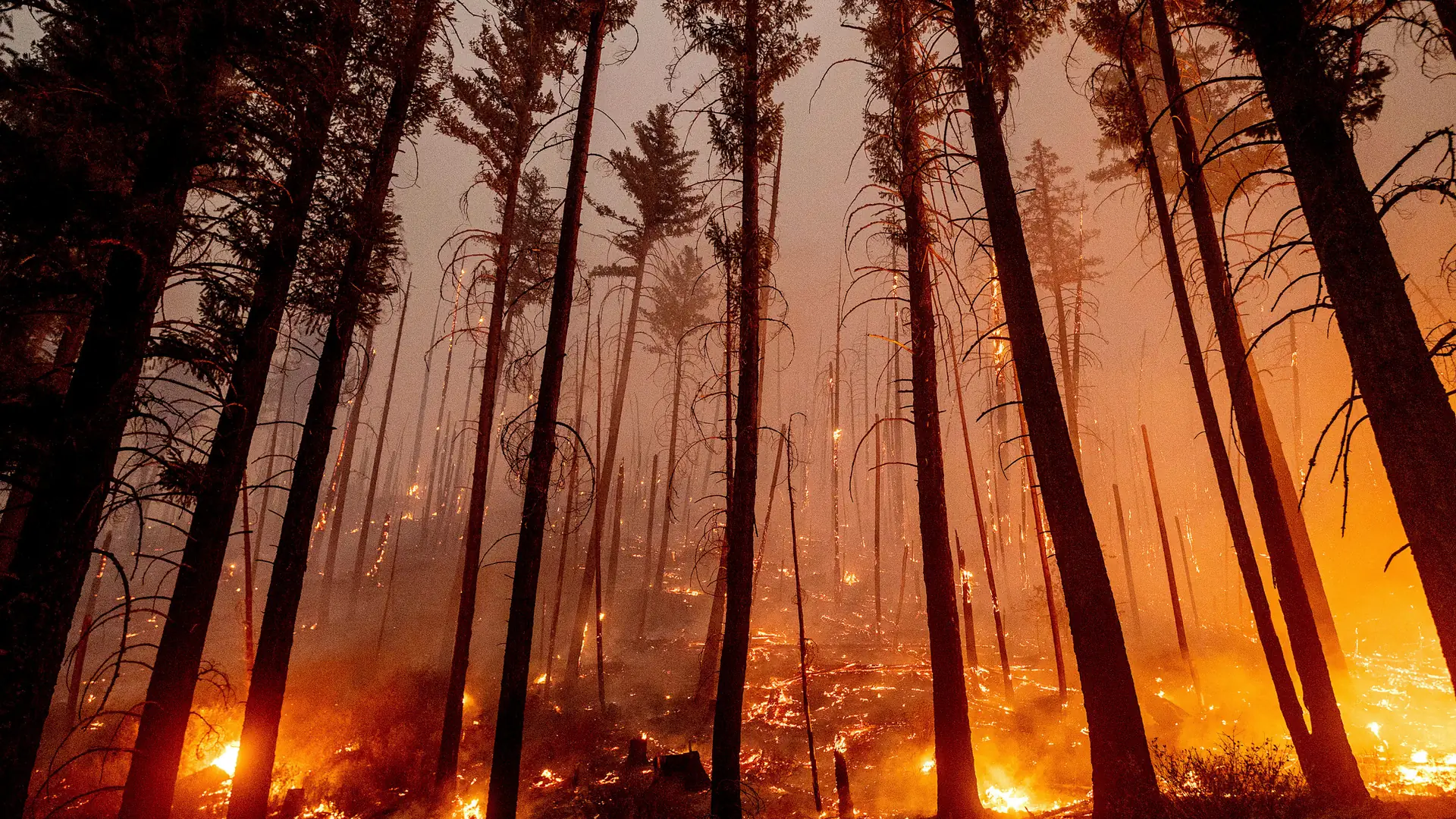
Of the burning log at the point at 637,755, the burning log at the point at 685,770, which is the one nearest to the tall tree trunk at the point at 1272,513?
the burning log at the point at 685,770

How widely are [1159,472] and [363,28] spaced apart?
8350 centimetres

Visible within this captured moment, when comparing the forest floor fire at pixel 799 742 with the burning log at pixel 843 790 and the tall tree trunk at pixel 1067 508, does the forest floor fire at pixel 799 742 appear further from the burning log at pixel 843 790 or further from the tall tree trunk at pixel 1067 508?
the tall tree trunk at pixel 1067 508

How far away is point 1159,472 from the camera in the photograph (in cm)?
6569

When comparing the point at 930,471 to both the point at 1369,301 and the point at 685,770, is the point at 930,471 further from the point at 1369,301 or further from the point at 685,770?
the point at 685,770

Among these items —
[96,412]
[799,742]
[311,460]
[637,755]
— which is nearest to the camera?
[96,412]

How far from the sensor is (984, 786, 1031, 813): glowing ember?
9.73m

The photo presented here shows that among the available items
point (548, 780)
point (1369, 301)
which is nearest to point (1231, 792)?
point (1369, 301)

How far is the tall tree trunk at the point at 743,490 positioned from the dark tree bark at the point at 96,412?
7039 mm

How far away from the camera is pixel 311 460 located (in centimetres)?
842

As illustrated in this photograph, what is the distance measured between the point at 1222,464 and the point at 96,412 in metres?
14.5

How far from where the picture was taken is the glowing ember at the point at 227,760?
13.2m

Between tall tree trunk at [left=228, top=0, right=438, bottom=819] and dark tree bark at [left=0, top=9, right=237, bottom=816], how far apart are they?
88.2 inches

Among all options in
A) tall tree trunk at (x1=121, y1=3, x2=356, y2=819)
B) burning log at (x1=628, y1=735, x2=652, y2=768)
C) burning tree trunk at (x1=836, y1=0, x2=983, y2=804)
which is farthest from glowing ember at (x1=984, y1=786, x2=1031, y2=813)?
tall tree trunk at (x1=121, y1=3, x2=356, y2=819)

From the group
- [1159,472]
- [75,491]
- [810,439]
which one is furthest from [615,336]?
[1159,472]
